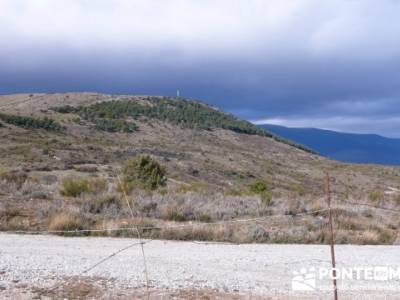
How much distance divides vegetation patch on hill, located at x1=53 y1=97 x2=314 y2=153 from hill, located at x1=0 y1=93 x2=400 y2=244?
0.56 meters

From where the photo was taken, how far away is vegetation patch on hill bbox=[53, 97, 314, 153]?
105 metres

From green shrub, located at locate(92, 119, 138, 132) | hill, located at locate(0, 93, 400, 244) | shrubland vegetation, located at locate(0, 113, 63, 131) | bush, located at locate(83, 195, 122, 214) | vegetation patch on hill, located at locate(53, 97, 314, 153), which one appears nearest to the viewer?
hill, located at locate(0, 93, 400, 244)

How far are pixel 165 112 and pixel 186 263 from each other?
376 ft

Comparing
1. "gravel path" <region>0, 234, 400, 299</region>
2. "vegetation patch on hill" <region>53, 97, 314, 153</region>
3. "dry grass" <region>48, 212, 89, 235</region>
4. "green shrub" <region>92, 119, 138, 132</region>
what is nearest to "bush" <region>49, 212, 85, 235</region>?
"dry grass" <region>48, 212, 89, 235</region>

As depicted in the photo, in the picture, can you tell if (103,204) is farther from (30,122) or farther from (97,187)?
(30,122)

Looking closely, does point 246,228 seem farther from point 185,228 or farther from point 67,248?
point 67,248

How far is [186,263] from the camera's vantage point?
9.98 meters

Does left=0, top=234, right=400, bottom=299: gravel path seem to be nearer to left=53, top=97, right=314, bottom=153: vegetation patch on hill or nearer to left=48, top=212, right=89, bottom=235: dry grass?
left=48, top=212, right=89, bottom=235: dry grass

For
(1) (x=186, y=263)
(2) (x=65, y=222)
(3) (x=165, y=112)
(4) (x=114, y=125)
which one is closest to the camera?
(1) (x=186, y=263)

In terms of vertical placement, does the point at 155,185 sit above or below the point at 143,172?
below

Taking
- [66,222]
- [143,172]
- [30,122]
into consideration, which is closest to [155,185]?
[143,172]

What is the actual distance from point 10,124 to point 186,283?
70.5 metres

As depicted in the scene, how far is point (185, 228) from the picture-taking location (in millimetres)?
13594

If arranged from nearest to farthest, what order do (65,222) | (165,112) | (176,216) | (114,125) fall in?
1. (65,222)
2. (176,216)
3. (114,125)
4. (165,112)
